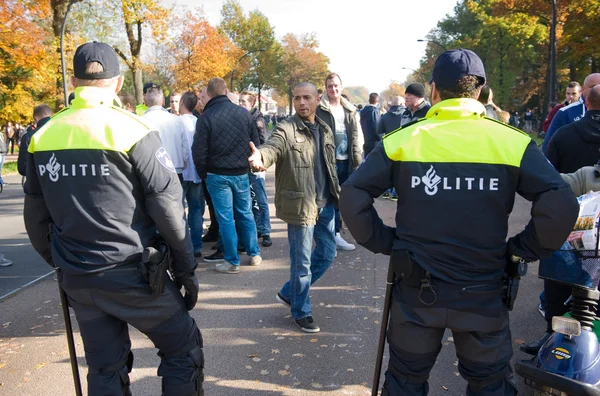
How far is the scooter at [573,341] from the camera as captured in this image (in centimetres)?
264

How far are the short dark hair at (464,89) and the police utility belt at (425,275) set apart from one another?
2.62 ft

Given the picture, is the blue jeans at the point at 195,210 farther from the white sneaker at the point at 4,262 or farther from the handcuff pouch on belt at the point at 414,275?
the handcuff pouch on belt at the point at 414,275

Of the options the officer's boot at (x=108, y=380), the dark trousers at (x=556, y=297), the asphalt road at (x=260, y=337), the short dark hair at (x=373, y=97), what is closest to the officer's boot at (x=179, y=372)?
the officer's boot at (x=108, y=380)

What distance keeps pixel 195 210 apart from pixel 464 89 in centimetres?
509

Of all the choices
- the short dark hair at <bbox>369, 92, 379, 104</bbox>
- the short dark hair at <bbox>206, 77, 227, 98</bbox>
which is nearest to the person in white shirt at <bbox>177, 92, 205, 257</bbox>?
the short dark hair at <bbox>206, 77, 227, 98</bbox>

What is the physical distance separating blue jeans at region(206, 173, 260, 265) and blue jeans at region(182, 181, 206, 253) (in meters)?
0.74

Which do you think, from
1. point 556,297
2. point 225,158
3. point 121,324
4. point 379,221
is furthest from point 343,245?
point 121,324

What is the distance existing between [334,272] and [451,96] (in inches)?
158

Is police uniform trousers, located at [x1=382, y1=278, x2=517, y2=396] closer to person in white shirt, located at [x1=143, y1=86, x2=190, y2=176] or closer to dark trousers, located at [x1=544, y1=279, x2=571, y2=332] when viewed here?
dark trousers, located at [x1=544, y1=279, x2=571, y2=332]

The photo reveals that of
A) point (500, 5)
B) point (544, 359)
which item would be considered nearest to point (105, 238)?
point (544, 359)

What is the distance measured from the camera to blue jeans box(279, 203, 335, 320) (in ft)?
15.0

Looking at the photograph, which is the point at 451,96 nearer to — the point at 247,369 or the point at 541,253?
the point at 541,253

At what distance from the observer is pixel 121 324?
9.57ft

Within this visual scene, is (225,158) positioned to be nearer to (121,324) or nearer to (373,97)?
(121,324)
